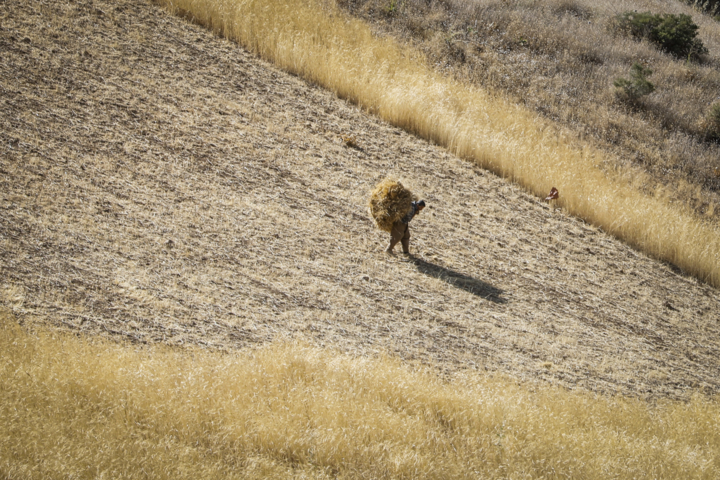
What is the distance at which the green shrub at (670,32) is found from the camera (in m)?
16.6

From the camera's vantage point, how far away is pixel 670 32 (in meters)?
16.5

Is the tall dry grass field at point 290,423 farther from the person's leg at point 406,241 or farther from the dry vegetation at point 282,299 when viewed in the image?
the person's leg at point 406,241

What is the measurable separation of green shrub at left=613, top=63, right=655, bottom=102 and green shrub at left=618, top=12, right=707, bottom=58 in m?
3.78

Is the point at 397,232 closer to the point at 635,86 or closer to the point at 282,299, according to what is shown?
the point at 282,299

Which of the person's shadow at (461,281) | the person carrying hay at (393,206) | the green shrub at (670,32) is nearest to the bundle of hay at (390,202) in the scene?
the person carrying hay at (393,206)

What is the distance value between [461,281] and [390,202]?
4.68 ft

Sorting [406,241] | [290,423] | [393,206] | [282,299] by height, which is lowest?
[290,423]

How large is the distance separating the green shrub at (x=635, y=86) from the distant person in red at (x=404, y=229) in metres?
9.08

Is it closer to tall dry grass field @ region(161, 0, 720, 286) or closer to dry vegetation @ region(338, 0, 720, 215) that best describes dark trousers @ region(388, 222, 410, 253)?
tall dry grass field @ region(161, 0, 720, 286)

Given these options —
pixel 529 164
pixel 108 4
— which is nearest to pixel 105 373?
pixel 529 164

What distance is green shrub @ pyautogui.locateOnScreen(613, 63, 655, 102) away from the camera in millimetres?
13570

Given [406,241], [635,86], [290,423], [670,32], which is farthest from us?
[670,32]

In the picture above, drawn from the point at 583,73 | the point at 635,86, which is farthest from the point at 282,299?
the point at 583,73

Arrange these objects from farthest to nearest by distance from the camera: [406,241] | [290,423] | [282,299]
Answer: [406,241] < [282,299] < [290,423]
